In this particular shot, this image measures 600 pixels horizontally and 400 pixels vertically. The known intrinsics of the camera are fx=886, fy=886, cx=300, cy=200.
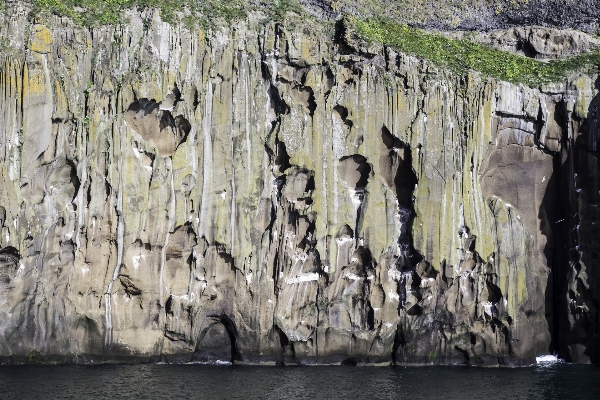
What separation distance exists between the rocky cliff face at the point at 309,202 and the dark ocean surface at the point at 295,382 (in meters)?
1.92

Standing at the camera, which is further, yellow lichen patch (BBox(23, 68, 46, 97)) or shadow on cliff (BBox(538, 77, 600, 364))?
shadow on cliff (BBox(538, 77, 600, 364))

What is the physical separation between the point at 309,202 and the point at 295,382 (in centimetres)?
893

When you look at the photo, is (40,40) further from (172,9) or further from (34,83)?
(172,9)

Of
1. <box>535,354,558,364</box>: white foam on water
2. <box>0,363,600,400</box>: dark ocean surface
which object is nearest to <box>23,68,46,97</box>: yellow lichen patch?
<box>0,363,600,400</box>: dark ocean surface

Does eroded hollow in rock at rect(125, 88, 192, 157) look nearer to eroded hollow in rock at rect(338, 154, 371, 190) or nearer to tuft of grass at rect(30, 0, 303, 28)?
tuft of grass at rect(30, 0, 303, 28)

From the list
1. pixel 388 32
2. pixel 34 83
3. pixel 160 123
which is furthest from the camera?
pixel 388 32

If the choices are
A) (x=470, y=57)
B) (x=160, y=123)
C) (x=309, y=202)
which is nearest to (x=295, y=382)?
(x=309, y=202)

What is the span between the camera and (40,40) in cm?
3622

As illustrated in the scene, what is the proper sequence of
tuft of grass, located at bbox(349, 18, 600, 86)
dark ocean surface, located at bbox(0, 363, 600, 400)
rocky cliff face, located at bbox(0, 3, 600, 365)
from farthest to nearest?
tuft of grass, located at bbox(349, 18, 600, 86) < rocky cliff face, located at bbox(0, 3, 600, 365) < dark ocean surface, located at bbox(0, 363, 600, 400)

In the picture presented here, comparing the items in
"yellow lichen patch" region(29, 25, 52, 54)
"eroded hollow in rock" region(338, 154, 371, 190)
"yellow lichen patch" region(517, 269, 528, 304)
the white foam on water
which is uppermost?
"yellow lichen patch" region(29, 25, 52, 54)

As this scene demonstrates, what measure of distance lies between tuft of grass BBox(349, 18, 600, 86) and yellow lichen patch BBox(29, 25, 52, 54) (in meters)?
13.5

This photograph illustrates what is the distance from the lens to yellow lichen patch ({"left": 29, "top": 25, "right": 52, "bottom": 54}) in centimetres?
3609

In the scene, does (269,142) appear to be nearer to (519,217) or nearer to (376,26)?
(376,26)

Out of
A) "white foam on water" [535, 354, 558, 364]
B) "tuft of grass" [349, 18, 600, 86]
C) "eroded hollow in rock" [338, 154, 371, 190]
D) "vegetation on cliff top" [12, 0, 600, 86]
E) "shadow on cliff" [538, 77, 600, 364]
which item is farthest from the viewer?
"tuft of grass" [349, 18, 600, 86]
